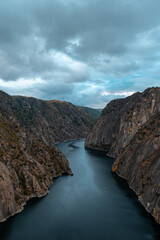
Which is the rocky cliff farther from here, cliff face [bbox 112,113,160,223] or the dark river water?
the dark river water

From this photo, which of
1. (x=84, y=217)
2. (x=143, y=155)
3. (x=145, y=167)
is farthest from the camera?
(x=143, y=155)

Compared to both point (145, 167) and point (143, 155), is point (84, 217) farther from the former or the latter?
point (143, 155)

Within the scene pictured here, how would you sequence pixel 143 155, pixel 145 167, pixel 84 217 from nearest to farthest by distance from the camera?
pixel 84 217 → pixel 145 167 → pixel 143 155

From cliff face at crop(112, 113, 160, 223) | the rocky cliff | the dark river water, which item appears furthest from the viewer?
the rocky cliff

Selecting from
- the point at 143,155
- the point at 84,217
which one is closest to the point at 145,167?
the point at 143,155

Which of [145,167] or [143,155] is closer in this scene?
[145,167]

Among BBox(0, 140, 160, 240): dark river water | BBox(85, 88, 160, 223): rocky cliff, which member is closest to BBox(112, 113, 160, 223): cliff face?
BBox(85, 88, 160, 223): rocky cliff

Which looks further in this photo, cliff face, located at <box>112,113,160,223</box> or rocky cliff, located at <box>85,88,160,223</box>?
rocky cliff, located at <box>85,88,160,223</box>

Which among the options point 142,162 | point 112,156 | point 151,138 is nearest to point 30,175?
point 142,162

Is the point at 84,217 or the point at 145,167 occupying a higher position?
the point at 145,167
